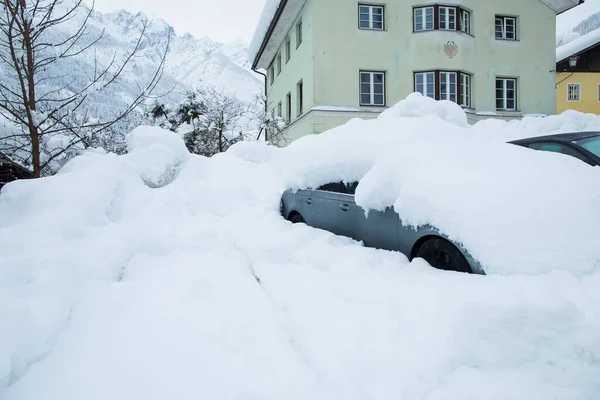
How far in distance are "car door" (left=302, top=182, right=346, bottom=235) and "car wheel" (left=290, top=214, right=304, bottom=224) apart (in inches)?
7.6

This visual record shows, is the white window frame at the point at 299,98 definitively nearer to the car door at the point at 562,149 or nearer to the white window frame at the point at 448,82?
the white window frame at the point at 448,82

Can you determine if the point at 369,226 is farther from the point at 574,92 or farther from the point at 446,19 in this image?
the point at 574,92

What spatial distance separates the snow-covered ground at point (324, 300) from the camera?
2.18 meters

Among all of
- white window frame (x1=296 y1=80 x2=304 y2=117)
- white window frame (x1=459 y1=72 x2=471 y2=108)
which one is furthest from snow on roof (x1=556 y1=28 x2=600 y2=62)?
white window frame (x1=296 y1=80 x2=304 y2=117)

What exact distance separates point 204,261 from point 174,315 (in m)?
1.23

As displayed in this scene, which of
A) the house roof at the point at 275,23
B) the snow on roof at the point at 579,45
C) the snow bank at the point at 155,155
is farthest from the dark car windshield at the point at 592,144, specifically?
the snow on roof at the point at 579,45

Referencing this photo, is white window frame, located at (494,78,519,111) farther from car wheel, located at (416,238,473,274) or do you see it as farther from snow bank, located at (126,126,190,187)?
car wheel, located at (416,238,473,274)

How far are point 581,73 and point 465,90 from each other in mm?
21456

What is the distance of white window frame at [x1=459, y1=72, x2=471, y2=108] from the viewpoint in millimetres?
16969

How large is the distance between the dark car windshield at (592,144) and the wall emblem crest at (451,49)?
12440 millimetres

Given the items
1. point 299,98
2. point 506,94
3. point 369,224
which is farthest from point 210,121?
point 506,94

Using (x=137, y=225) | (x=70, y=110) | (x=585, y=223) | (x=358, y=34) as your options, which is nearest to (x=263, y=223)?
(x=137, y=225)

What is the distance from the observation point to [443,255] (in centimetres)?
335

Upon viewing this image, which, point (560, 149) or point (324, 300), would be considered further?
point (560, 149)
